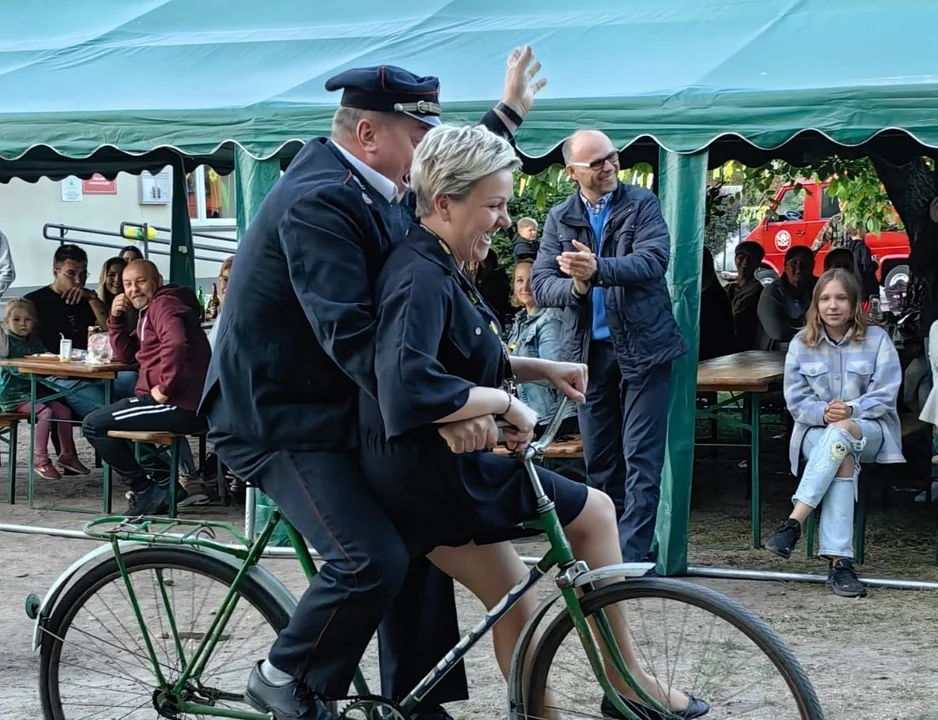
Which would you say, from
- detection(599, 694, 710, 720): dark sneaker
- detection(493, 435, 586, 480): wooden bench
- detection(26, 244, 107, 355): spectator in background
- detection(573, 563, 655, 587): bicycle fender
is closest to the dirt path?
detection(493, 435, 586, 480): wooden bench

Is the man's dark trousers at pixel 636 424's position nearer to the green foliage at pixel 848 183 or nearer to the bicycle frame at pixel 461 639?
the bicycle frame at pixel 461 639

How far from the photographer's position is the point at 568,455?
659 cm

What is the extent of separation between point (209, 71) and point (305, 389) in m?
4.48

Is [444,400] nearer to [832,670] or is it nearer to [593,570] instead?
[593,570]

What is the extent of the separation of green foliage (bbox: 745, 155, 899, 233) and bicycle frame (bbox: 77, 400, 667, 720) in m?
8.52

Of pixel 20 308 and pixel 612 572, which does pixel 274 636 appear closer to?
pixel 612 572

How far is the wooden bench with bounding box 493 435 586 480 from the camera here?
658 centimetres

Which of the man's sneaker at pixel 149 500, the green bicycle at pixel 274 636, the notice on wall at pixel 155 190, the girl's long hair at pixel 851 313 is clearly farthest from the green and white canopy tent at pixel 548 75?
the notice on wall at pixel 155 190

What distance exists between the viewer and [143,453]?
307 inches

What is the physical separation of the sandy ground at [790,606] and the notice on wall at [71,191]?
12.3 m

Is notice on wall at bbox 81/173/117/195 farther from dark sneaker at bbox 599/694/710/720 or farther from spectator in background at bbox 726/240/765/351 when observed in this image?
dark sneaker at bbox 599/694/710/720

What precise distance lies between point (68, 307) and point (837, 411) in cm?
565

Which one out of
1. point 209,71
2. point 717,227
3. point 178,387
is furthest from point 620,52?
point 717,227

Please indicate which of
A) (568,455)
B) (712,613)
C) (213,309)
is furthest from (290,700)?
(213,309)
